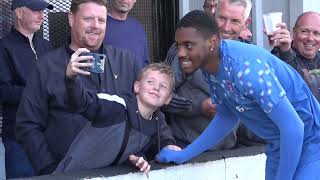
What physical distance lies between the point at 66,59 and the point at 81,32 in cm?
22

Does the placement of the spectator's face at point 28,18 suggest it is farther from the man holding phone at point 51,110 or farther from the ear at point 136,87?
the ear at point 136,87

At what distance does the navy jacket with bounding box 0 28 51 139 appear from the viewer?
418 centimetres

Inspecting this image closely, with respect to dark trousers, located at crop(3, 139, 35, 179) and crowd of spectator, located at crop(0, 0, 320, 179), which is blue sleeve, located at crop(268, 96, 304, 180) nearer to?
crowd of spectator, located at crop(0, 0, 320, 179)

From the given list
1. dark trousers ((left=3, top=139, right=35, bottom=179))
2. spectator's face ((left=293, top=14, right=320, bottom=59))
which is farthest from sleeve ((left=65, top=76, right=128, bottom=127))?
spectator's face ((left=293, top=14, right=320, bottom=59))

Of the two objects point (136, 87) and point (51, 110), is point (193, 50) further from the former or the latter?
point (51, 110)

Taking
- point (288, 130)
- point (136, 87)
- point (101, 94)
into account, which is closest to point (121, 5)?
point (136, 87)

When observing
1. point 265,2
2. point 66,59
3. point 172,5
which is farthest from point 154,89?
point 265,2

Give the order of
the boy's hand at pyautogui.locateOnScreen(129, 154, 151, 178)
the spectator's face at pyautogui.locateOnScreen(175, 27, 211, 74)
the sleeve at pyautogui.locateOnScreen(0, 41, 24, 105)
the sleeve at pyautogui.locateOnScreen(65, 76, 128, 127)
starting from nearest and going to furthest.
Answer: the spectator's face at pyautogui.locateOnScreen(175, 27, 211, 74) → the sleeve at pyautogui.locateOnScreen(65, 76, 128, 127) → the boy's hand at pyautogui.locateOnScreen(129, 154, 151, 178) → the sleeve at pyautogui.locateOnScreen(0, 41, 24, 105)

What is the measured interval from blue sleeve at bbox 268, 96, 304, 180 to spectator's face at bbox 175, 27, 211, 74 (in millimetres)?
419

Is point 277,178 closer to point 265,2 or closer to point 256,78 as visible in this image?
point 256,78

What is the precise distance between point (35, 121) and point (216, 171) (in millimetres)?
1360

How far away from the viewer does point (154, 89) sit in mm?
3846

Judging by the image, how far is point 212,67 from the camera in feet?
10.1

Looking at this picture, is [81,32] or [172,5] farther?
[172,5]
